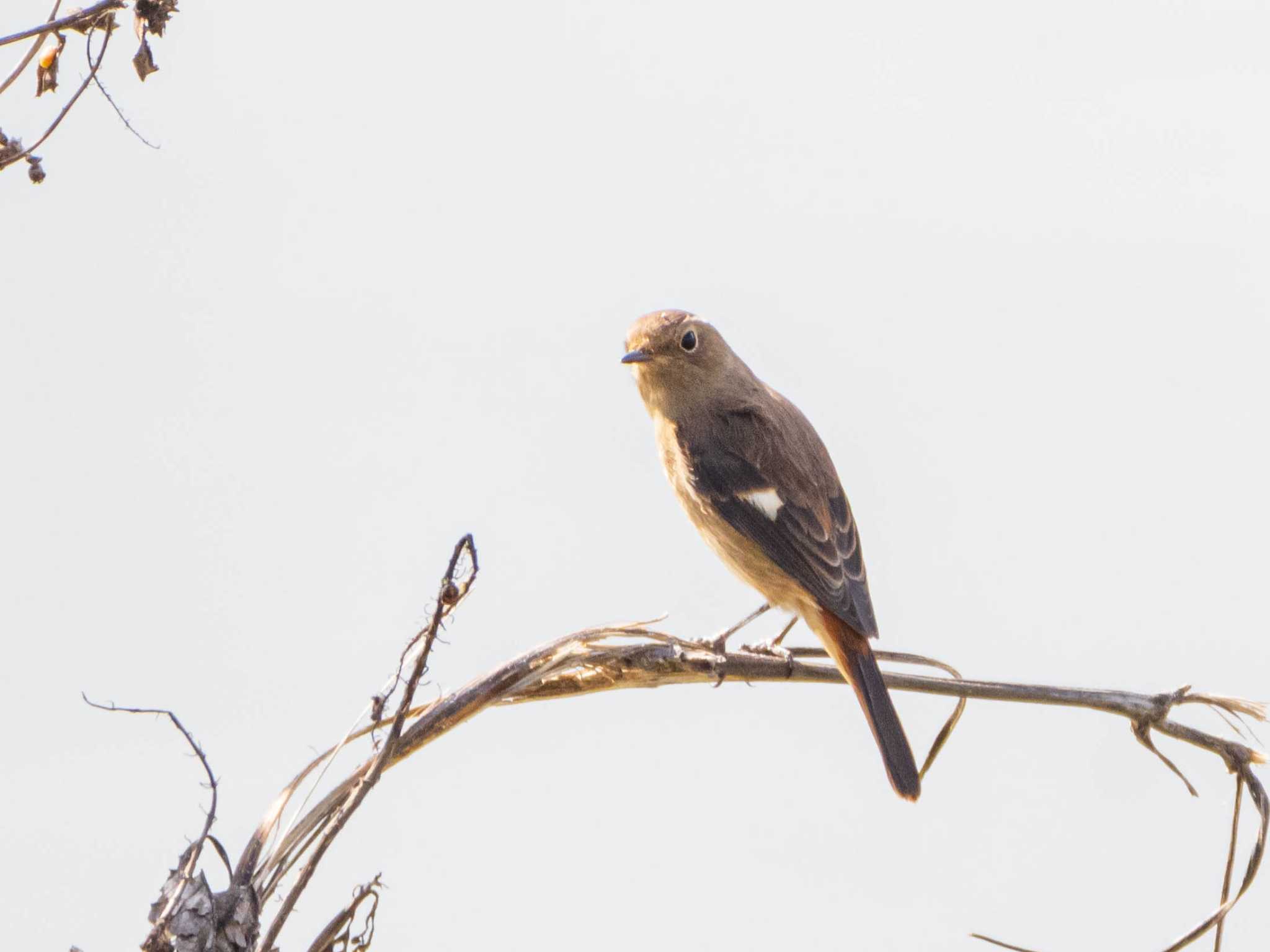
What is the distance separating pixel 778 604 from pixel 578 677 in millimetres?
2494

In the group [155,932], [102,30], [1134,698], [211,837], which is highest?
[102,30]

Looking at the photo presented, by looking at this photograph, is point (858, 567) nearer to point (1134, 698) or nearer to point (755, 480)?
point (755, 480)

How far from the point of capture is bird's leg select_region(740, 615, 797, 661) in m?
4.35

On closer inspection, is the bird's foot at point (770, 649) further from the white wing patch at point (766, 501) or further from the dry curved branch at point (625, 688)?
Result: the dry curved branch at point (625, 688)

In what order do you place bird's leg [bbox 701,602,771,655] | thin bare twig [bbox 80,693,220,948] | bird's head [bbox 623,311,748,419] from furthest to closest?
bird's head [bbox 623,311,748,419], bird's leg [bbox 701,602,771,655], thin bare twig [bbox 80,693,220,948]

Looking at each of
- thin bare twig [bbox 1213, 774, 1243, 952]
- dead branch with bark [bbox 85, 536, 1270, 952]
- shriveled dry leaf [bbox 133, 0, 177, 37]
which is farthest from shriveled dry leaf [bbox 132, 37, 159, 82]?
thin bare twig [bbox 1213, 774, 1243, 952]

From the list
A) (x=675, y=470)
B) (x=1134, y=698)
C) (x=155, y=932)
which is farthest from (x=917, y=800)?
(x=155, y=932)

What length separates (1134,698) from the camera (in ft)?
8.13

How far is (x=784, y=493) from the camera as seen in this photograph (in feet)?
15.7

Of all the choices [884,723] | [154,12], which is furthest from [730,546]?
[154,12]

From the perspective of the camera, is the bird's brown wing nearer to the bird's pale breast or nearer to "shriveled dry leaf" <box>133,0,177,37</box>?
the bird's pale breast

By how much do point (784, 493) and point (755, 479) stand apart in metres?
0.11

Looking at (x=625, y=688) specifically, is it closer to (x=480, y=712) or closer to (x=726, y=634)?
(x=480, y=712)

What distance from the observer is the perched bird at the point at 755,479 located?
4441 mm
